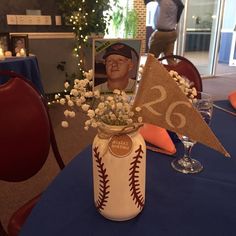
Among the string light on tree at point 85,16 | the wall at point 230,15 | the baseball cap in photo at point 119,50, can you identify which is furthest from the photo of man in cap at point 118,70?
the wall at point 230,15

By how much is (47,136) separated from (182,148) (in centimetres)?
54

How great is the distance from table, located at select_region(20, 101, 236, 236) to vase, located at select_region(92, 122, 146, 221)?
0.03m

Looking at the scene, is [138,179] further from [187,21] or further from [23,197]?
[187,21]

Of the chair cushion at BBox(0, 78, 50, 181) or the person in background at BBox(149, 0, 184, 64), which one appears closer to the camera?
the chair cushion at BBox(0, 78, 50, 181)

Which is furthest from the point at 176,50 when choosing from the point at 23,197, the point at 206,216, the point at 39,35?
the point at 206,216

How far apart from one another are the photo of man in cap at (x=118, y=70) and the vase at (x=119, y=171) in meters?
0.24

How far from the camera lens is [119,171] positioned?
1.87ft

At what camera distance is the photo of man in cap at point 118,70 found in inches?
31.8

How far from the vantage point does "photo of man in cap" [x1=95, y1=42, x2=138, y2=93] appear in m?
0.81

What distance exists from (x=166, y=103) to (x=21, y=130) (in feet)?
2.16

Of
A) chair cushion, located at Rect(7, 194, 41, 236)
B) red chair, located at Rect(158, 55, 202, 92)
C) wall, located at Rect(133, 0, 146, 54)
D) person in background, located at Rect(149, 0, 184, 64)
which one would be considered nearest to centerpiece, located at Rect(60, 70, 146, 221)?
chair cushion, located at Rect(7, 194, 41, 236)

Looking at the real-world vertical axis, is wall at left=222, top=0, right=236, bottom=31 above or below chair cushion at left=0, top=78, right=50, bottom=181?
above

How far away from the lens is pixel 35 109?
1.09 meters

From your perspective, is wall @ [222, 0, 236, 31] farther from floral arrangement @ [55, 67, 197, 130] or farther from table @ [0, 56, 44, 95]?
floral arrangement @ [55, 67, 197, 130]
